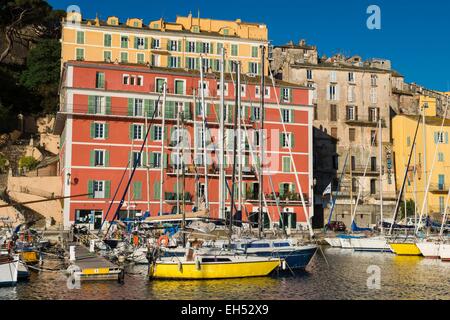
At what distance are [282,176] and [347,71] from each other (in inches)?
778

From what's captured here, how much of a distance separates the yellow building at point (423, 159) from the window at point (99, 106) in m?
35.0

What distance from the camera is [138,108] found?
190 feet

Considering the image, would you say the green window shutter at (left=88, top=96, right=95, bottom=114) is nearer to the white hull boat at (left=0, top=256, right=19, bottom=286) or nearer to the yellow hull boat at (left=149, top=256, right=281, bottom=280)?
the yellow hull boat at (left=149, top=256, right=281, bottom=280)

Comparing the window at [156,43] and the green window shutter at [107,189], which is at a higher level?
the window at [156,43]

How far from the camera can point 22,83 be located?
258ft

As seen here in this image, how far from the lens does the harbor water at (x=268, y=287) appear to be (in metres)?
26.4

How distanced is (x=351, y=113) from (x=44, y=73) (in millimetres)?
37018

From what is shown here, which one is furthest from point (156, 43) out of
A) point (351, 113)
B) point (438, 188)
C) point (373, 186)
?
point (438, 188)

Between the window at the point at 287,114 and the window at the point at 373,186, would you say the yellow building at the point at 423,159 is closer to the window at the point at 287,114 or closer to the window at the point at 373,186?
the window at the point at 373,186

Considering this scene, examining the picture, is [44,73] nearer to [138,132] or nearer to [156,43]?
[156,43]

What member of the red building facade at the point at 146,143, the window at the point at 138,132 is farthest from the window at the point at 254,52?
the window at the point at 138,132

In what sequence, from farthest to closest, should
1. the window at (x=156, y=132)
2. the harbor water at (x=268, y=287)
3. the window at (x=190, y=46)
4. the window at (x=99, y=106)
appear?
the window at (x=190, y=46), the window at (x=156, y=132), the window at (x=99, y=106), the harbor water at (x=268, y=287)
